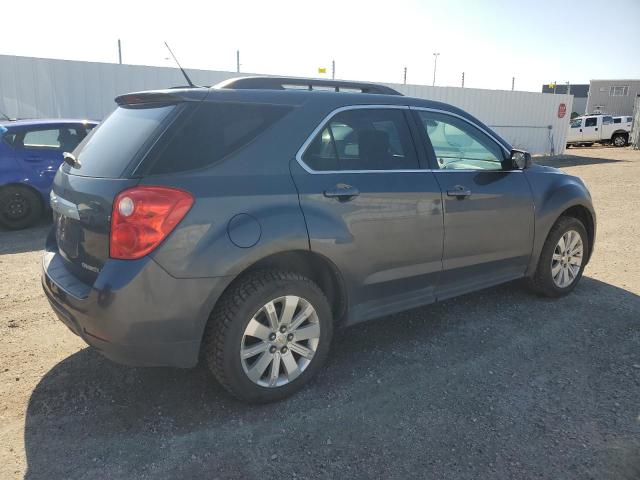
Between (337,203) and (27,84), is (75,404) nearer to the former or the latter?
(337,203)

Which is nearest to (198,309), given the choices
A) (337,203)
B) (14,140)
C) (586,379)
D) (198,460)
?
(198,460)

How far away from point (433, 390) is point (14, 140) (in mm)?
6770

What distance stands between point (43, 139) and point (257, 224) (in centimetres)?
607

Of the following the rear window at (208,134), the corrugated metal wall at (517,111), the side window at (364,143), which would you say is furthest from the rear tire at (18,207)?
the corrugated metal wall at (517,111)

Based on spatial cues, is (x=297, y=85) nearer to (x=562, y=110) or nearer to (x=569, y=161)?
(x=569, y=161)

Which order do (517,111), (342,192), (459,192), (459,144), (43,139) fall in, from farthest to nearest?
(517,111) → (43,139) → (459,144) → (459,192) → (342,192)

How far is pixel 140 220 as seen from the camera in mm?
2436

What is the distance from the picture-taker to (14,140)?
707 centimetres

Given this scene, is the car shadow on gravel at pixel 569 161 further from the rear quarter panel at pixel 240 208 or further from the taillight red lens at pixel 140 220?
the taillight red lens at pixel 140 220

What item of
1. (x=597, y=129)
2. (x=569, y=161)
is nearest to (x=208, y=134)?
(x=569, y=161)

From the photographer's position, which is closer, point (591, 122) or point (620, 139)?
point (591, 122)

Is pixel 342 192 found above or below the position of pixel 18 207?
above

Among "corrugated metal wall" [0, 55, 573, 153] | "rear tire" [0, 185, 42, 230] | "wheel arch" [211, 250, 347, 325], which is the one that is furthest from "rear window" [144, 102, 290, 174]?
"corrugated metal wall" [0, 55, 573, 153]

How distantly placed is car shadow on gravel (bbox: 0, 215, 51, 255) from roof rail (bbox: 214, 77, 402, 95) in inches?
176
